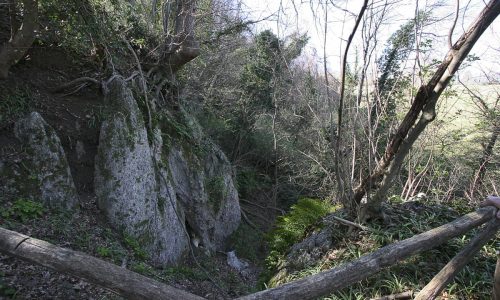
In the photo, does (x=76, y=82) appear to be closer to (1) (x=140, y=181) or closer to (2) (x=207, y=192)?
(1) (x=140, y=181)

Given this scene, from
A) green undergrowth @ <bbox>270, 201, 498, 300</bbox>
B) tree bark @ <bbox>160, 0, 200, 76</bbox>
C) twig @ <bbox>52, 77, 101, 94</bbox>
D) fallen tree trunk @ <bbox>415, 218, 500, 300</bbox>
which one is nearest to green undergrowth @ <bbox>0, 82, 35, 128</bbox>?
twig @ <bbox>52, 77, 101, 94</bbox>

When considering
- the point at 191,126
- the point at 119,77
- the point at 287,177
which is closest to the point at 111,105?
the point at 119,77

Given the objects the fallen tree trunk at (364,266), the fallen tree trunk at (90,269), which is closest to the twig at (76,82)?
the fallen tree trunk at (90,269)

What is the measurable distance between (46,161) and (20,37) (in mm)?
1833

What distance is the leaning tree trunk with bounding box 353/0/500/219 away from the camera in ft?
8.57

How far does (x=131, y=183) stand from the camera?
18.6 feet

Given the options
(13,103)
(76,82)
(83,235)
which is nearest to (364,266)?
(83,235)

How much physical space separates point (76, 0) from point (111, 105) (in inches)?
72.5

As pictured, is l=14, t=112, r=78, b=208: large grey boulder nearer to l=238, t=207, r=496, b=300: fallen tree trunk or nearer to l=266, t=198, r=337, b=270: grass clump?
l=266, t=198, r=337, b=270: grass clump

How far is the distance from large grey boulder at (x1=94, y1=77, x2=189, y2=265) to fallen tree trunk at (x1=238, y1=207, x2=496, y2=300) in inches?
167

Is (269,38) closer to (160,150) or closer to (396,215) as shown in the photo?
(160,150)

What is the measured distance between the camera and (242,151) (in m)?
16.9

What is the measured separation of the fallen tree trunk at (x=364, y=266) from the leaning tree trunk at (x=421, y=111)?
85 cm

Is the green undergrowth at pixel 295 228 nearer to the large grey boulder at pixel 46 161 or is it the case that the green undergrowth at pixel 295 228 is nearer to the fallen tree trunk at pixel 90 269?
the large grey boulder at pixel 46 161
